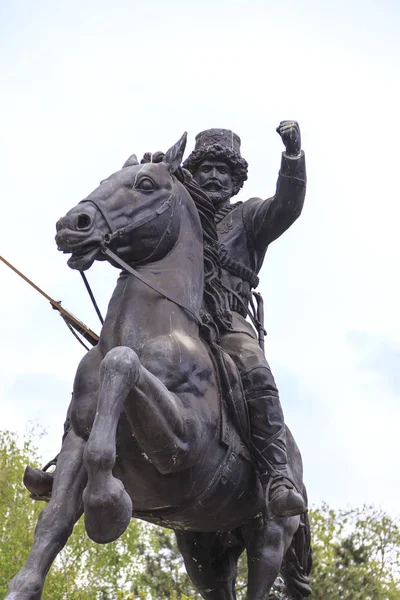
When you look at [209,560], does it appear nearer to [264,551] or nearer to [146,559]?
[264,551]

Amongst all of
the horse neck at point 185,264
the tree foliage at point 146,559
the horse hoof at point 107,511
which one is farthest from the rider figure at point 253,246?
the tree foliage at point 146,559

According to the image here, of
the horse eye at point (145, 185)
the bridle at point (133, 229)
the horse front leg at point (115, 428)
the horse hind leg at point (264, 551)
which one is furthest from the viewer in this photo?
the horse hind leg at point (264, 551)

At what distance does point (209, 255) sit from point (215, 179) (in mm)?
1205

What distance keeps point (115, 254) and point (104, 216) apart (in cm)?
28

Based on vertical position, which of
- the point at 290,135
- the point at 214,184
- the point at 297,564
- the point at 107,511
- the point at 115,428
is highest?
the point at 214,184

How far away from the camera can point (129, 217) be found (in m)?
8.16

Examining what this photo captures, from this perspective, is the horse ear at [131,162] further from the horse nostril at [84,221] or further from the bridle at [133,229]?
the horse nostril at [84,221]

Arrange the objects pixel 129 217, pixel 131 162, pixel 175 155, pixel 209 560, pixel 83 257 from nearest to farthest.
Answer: pixel 83 257
pixel 129 217
pixel 175 155
pixel 131 162
pixel 209 560

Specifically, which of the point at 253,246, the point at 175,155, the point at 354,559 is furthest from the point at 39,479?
the point at 354,559

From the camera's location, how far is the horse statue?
285 inches

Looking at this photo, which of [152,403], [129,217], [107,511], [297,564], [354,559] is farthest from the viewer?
[354,559]

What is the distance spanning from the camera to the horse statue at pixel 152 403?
23.7ft

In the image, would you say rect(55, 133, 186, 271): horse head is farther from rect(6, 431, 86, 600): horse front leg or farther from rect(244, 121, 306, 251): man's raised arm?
rect(6, 431, 86, 600): horse front leg

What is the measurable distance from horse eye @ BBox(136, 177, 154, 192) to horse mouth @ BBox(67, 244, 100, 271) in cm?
65
